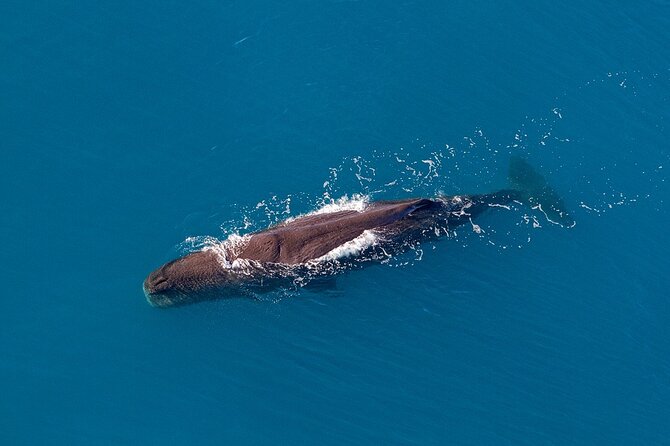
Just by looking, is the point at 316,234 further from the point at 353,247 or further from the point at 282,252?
the point at 353,247

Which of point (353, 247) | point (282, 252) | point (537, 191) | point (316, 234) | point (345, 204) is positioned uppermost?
point (537, 191)

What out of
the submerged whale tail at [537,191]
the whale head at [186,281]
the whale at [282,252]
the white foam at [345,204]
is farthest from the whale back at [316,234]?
the submerged whale tail at [537,191]

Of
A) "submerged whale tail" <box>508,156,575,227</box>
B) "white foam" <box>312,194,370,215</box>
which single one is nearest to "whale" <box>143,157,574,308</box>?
"white foam" <box>312,194,370,215</box>

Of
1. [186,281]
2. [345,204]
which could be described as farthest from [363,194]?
→ [186,281]

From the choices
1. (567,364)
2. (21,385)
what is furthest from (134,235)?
(567,364)

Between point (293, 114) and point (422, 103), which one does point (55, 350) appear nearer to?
point (293, 114)

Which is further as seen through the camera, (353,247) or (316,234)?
(353,247)

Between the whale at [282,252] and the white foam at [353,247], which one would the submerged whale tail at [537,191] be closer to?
the whale at [282,252]
